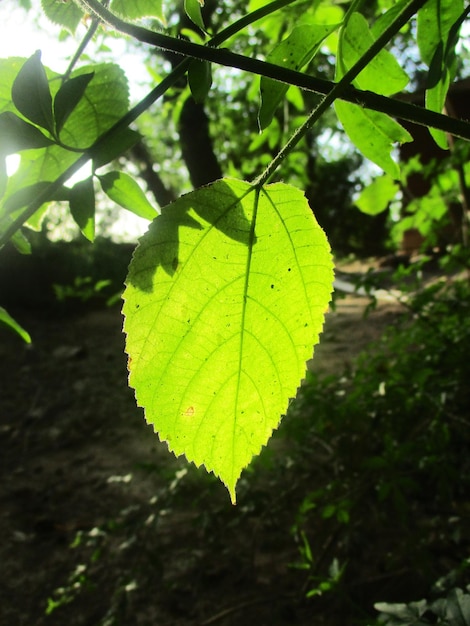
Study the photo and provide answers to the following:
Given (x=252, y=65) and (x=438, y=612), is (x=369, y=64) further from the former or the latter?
(x=438, y=612)

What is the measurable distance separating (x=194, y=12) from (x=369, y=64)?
253 mm

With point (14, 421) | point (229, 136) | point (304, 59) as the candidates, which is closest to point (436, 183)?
point (304, 59)

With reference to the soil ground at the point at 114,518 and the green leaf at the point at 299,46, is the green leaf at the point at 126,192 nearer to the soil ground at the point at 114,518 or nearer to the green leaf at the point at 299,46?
the green leaf at the point at 299,46

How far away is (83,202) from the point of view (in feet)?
1.78

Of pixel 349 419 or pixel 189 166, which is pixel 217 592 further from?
pixel 189 166

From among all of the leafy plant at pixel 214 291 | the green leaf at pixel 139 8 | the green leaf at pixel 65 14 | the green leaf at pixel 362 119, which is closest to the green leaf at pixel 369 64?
the green leaf at pixel 362 119

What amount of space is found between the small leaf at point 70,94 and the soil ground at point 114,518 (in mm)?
1495

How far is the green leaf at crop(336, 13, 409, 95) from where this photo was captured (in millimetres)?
564

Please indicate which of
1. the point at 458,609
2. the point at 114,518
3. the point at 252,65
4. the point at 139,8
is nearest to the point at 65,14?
the point at 139,8

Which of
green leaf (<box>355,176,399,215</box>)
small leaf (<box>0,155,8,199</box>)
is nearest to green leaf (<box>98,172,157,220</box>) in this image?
small leaf (<box>0,155,8,199</box>)

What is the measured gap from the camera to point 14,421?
4.72 meters

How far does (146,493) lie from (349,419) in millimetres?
1738

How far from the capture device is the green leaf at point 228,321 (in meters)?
0.46

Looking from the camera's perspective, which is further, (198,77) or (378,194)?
(378,194)
